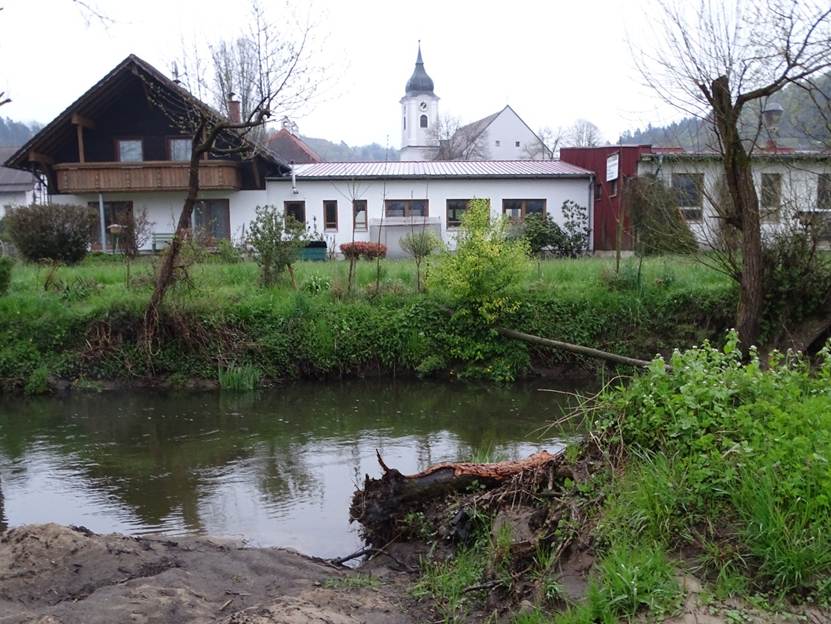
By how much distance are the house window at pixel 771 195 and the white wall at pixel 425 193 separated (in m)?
16.6

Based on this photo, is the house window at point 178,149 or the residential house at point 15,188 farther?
the residential house at point 15,188

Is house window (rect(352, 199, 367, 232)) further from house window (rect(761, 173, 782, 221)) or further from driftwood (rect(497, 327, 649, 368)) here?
house window (rect(761, 173, 782, 221))

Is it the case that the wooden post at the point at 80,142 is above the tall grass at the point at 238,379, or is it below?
above

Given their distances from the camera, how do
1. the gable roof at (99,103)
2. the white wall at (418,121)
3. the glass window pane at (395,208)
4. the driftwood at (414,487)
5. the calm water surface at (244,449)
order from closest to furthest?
1. the driftwood at (414,487)
2. the calm water surface at (244,449)
3. the gable roof at (99,103)
4. the glass window pane at (395,208)
5. the white wall at (418,121)

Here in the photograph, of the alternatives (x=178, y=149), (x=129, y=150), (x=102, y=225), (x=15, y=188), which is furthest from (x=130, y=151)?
(x=15, y=188)

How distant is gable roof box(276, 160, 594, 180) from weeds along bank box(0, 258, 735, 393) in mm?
14109

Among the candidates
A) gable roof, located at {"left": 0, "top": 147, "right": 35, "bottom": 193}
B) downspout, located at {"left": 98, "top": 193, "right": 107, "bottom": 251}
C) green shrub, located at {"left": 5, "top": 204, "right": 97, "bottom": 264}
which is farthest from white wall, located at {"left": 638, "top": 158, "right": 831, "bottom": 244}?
gable roof, located at {"left": 0, "top": 147, "right": 35, "bottom": 193}

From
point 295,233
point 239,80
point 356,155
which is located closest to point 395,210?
point 239,80

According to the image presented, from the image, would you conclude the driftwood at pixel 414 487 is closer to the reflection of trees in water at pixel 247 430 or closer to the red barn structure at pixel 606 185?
the reflection of trees in water at pixel 247 430

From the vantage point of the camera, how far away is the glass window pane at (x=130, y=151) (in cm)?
3073

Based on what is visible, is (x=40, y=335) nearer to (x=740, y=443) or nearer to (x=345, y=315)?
(x=345, y=315)

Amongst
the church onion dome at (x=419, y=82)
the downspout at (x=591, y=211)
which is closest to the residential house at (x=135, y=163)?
the downspout at (x=591, y=211)

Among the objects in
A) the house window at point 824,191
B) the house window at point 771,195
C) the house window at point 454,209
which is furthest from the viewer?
the house window at point 454,209

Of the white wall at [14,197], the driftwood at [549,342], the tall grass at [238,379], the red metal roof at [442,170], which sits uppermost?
the white wall at [14,197]
